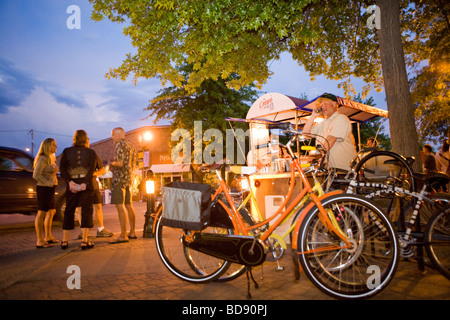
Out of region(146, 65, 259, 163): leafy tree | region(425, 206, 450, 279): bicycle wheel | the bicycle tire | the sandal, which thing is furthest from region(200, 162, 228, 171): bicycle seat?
region(146, 65, 259, 163): leafy tree

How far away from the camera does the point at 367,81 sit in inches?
351

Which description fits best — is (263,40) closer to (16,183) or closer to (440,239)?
(440,239)

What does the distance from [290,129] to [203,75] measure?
5.07 m

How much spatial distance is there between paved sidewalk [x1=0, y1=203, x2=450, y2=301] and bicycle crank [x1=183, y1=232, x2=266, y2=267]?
1.17 ft

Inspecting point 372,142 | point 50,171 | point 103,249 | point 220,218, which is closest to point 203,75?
point 50,171

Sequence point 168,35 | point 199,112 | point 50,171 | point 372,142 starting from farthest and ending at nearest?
1. point 199,112
2. point 372,142
3. point 168,35
4. point 50,171

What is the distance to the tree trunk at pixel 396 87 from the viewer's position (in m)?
4.54

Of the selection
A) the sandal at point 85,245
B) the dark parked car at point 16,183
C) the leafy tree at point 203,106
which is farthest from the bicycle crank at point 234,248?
the leafy tree at point 203,106

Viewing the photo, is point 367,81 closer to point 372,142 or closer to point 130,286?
point 372,142

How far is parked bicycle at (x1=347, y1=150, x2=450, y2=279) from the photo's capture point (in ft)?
9.19

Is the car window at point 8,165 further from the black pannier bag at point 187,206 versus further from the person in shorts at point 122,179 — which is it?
the black pannier bag at point 187,206

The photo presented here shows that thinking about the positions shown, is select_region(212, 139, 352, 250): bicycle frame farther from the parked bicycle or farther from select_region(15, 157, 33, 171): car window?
select_region(15, 157, 33, 171): car window

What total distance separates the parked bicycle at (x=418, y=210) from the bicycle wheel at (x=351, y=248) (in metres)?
0.43

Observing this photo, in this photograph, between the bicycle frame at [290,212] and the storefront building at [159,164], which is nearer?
the bicycle frame at [290,212]
